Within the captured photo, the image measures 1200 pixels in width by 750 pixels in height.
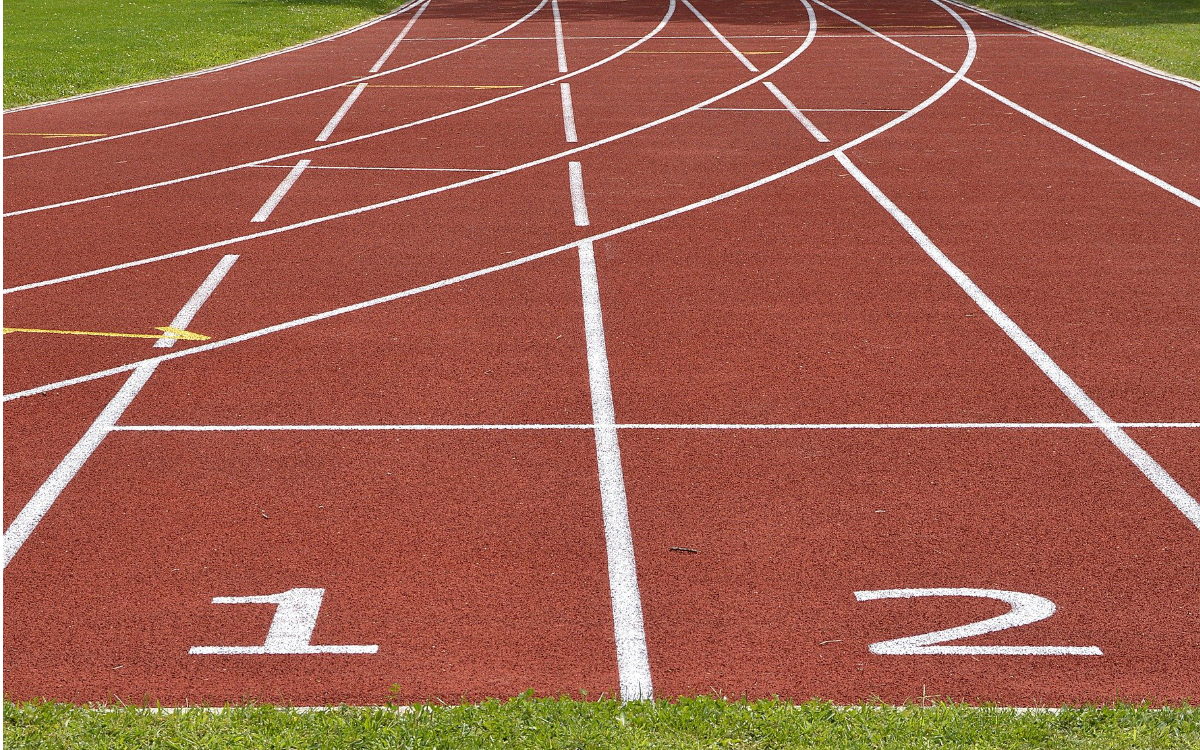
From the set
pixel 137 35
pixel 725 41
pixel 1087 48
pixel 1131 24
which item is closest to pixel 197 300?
pixel 137 35

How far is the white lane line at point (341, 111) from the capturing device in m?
14.5

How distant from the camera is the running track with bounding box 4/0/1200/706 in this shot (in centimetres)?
452

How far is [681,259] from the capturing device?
31.0 feet

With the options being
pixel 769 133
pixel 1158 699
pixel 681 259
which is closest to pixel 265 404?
pixel 681 259

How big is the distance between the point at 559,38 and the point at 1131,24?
10.9m

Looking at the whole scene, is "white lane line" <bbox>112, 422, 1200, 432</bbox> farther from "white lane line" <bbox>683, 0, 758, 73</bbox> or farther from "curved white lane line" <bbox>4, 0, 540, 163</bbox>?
"white lane line" <bbox>683, 0, 758, 73</bbox>

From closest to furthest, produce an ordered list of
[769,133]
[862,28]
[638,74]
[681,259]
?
[681,259] → [769,133] → [638,74] → [862,28]

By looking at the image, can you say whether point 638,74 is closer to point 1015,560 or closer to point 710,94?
point 710,94

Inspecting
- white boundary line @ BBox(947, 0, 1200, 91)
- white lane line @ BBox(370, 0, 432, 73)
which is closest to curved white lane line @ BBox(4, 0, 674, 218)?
Answer: white lane line @ BBox(370, 0, 432, 73)

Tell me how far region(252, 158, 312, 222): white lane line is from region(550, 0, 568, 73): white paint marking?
24.4 feet

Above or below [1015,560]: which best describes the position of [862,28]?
above

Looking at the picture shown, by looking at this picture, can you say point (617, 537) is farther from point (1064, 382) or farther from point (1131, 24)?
point (1131, 24)

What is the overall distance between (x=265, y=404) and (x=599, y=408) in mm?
1796

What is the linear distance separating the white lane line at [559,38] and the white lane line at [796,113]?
3582 mm
